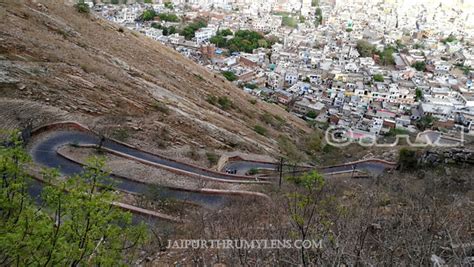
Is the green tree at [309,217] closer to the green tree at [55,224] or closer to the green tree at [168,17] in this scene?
the green tree at [55,224]

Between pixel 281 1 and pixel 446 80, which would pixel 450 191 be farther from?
pixel 281 1

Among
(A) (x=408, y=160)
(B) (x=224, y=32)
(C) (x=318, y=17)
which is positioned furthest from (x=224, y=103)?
(C) (x=318, y=17)

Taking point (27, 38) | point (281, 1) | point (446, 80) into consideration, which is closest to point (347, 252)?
point (27, 38)

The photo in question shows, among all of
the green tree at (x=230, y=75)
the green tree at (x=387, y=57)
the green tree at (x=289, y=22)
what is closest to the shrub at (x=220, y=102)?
the green tree at (x=230, y=75)

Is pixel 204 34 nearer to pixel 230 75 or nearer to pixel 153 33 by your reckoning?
pixel 153 33

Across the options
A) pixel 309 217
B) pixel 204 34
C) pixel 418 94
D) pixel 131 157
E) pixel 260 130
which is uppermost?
pixel 309 217

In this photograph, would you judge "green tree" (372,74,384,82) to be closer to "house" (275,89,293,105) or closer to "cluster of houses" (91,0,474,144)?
"cluster of houses" (91,0,474,144)

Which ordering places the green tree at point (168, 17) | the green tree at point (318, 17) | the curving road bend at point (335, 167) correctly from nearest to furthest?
the curving road bend at point (335, 167) → the green tree at point (168, 17) → the green tree at point (318, 17)
